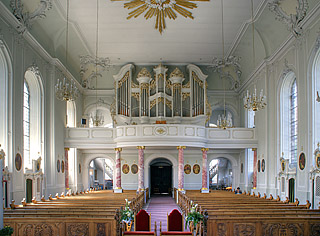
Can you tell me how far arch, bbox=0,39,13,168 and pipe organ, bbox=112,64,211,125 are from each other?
1163cm

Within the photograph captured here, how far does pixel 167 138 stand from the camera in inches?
974

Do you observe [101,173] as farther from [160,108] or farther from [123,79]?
[160,108]

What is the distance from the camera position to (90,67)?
98.7 feet

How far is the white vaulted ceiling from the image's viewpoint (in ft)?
67.7

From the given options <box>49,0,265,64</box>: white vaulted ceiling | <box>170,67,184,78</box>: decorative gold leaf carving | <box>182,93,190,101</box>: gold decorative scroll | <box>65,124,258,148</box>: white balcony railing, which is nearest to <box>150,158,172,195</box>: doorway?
<box>182,93,190,101</box>: gold decorative scroll

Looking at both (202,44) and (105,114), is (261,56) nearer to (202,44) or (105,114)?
(202,44)

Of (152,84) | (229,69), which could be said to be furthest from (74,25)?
(229,69)

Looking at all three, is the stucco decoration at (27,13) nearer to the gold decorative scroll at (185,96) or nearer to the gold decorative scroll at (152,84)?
the gold decorative scroll at (152,84)

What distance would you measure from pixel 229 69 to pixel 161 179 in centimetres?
1164

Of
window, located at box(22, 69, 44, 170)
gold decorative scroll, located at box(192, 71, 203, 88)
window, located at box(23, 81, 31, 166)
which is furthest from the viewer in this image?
gold decorative scroll, located at box(192, 71, 203, 88)

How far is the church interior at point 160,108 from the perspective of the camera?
1289cm

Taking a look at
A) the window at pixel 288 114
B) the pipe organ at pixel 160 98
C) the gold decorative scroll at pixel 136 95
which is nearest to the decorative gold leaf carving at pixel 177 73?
the pipe organ at pixel 160 98

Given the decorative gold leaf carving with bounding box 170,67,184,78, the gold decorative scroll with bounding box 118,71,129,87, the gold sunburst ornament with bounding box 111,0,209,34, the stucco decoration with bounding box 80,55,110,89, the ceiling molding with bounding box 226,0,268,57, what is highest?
the gold sunburst ornament with bounding box 111,0,209,34

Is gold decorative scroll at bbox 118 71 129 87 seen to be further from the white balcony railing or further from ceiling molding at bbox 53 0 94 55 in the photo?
the white balcony railing
